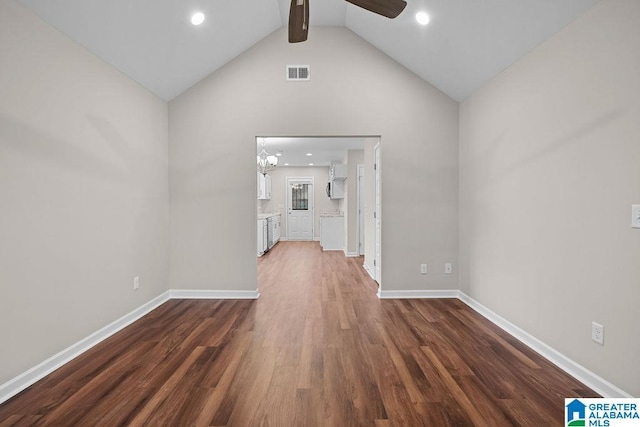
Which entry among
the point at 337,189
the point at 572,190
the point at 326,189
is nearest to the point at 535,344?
the point at 572,190

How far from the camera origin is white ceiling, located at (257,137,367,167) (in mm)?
6613

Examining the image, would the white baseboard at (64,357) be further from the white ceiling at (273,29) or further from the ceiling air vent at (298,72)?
the ceiling air vent at (298,72)

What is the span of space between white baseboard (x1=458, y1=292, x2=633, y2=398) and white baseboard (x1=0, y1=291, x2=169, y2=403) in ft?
12.0

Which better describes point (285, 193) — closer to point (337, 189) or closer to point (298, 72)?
point (337, 189)

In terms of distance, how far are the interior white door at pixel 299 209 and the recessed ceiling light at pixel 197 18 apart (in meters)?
8.47

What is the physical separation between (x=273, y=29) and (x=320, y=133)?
140cm

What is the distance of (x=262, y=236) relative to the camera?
8.06m

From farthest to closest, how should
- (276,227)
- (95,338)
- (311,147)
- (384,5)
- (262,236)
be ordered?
(276,227) → (262,236) → (311,147) → (95,338) → (384,5)

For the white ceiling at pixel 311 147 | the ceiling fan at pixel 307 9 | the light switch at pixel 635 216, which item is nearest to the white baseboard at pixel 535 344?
the light switch at pixel 635 216

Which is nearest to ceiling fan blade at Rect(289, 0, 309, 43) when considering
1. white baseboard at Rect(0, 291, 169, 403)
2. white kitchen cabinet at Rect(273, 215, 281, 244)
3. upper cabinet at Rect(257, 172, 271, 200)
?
white baseboard at Rect(0, 291, 169, 403)

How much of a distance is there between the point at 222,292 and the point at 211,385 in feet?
6.90

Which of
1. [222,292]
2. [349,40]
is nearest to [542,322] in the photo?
[222,292]

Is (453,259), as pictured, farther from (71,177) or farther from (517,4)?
(71,177)

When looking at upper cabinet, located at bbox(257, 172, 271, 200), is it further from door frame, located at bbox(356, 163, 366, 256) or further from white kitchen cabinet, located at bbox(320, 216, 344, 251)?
door frame, located at bbox(356, 163, 366, 256)
